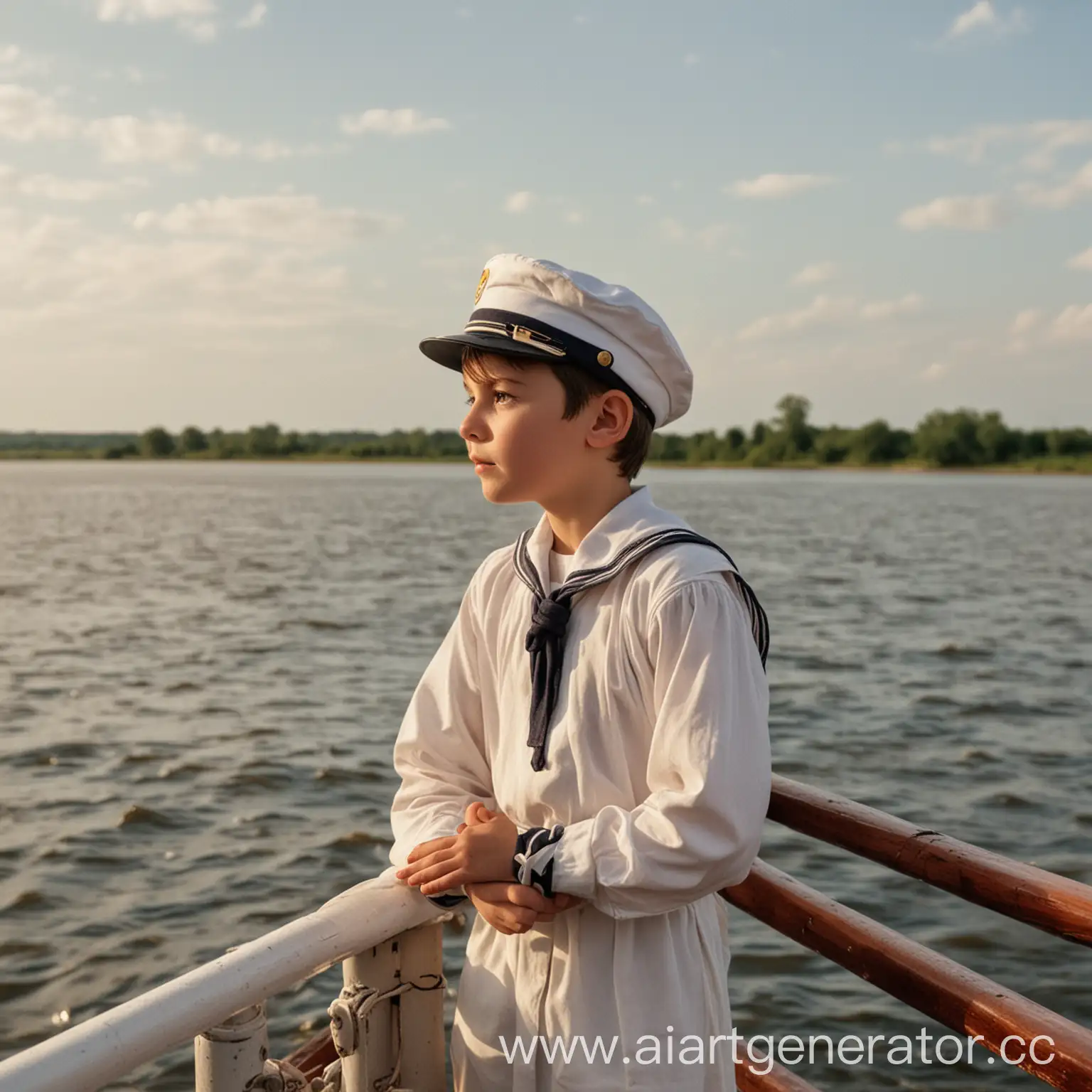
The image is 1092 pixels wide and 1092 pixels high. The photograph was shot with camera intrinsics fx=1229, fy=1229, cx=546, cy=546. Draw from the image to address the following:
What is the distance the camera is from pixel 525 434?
5.93ft

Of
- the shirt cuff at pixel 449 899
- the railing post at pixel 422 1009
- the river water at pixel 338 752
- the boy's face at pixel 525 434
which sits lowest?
the river water at pixel 338 752

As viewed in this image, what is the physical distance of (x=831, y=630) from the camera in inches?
581

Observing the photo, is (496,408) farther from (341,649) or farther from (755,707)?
(341,649)

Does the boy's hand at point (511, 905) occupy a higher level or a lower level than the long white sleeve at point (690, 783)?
lower

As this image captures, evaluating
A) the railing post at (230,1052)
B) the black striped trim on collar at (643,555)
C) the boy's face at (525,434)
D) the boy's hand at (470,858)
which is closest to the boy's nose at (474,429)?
the boy's face at (525,434)

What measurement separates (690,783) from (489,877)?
326 mm

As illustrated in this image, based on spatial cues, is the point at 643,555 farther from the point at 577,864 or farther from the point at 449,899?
the point at 449,899

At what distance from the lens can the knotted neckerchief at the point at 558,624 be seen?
176cm

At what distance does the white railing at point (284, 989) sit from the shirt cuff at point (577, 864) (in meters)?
0.25

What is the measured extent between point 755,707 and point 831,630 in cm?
1348

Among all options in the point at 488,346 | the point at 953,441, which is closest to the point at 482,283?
the point at 488,346

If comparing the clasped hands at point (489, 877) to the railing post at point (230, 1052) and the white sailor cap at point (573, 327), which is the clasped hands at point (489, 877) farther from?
the white sailor cap at point (573, 327)

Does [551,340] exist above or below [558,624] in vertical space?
above

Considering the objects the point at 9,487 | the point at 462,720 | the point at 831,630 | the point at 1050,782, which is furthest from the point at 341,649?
the point at 9,487
